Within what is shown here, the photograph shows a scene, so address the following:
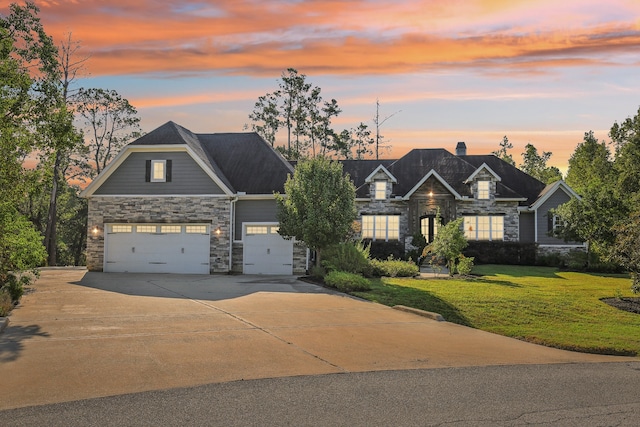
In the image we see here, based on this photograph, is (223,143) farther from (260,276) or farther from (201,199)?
(260,276)

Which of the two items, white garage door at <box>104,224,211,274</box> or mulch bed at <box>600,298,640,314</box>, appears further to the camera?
white garage door at <box>104,224,211,274</box>

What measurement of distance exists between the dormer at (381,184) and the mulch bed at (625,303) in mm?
19045

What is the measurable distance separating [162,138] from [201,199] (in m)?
3.75

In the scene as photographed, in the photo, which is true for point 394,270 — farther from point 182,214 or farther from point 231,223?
point 182,214

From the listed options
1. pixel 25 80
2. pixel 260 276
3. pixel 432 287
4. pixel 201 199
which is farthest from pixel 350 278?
pixel 25 80

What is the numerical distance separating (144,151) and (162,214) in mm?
3316

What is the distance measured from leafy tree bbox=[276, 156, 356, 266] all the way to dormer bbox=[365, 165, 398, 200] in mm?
12151

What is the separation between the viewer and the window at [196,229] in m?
26.7

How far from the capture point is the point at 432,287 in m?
19.8

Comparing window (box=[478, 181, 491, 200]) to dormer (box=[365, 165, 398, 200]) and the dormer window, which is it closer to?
dormer (box=[365, 165, 398, 200])

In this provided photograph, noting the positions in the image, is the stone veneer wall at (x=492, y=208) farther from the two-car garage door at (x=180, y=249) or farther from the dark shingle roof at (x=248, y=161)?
the two-car garage door at (x=180, y=249)

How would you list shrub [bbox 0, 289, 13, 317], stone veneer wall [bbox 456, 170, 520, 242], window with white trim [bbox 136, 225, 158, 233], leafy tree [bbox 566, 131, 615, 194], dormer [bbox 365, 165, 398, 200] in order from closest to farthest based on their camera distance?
shrub [bbox 0, 289, 13, 317] < window with white trim [bbox 136, 225, 158, 233] < stone veneer wall [bbox 456, 170, 520, 242] < dormer [bbox 365, 165, 398, 200] < leafy tree [bbox 566, 131, 615, 194]

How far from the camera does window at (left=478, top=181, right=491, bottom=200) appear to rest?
35469mm

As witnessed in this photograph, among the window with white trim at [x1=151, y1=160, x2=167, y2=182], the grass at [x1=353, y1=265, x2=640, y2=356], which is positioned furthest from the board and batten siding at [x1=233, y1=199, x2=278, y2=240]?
the grass at [x1=353, y1=265, x2=640, y2=356]
